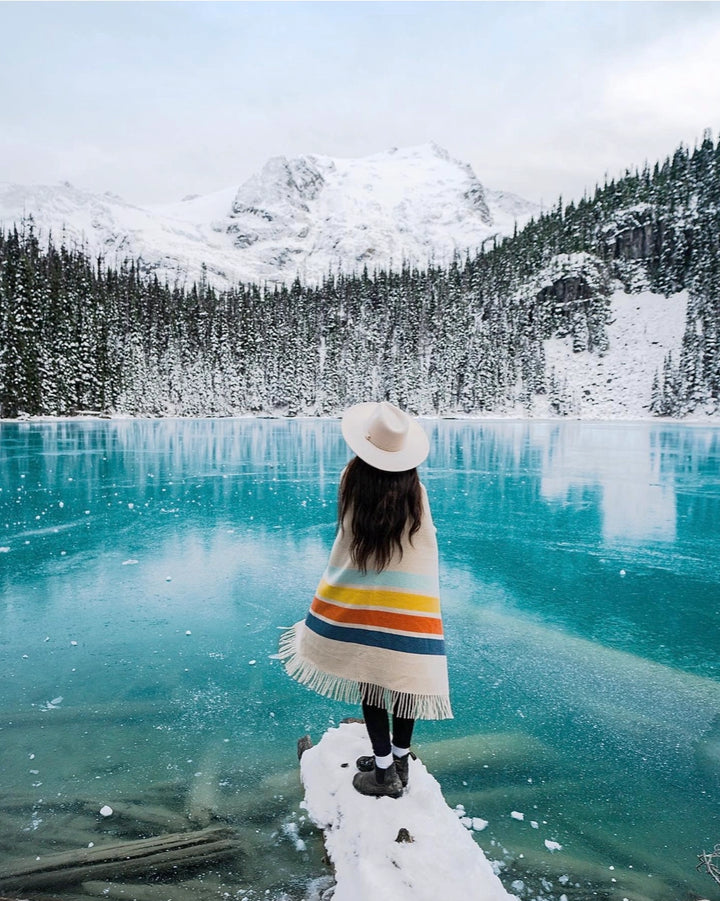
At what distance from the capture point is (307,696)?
16.1ft

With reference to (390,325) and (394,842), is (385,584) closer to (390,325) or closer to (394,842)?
(394,842)

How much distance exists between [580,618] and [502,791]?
3501 millimetres

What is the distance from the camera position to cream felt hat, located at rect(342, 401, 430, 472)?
2.76 meters

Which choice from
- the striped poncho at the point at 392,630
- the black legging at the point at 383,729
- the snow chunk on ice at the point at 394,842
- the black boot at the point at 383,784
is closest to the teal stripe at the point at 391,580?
the striped poncho at the point at 392,630

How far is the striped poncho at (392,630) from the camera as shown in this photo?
288cm

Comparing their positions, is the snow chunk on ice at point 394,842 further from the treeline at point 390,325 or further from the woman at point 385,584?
the treeline at point 390,325

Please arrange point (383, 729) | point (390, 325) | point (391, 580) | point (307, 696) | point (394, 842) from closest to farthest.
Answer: point (394, 842), point (391, 580), point (383, 729), point (307, 696), point (390, 325)

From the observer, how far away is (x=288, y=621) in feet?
21.1

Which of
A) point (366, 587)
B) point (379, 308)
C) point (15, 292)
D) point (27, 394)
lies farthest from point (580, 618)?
point (379, 308)

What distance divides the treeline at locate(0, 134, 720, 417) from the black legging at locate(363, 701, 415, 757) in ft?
191

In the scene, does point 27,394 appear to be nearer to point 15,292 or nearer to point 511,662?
point 15,292

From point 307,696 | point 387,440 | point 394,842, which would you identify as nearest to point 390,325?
point 307,696

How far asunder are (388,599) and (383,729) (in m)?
0.77

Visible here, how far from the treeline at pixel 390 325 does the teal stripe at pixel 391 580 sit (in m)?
58.2
